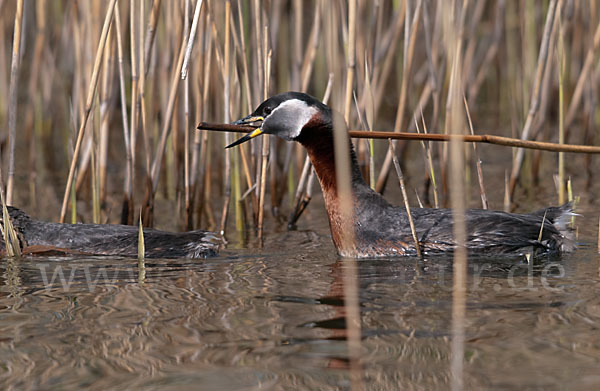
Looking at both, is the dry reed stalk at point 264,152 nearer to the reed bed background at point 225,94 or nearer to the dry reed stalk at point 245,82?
the reed bed background at point 225,94

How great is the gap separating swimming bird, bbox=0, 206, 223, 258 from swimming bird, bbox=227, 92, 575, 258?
2.31 ft

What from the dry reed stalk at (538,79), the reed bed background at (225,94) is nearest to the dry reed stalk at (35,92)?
the reed bed background at (225,94)

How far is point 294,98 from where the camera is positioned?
588 centimetres

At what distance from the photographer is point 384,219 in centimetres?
587

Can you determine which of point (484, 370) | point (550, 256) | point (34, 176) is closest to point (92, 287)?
point (484, 370)

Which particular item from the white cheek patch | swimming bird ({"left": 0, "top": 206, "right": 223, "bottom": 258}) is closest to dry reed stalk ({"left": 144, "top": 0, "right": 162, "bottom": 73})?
the white cheek patch

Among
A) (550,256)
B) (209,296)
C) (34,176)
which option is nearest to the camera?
(209,296)

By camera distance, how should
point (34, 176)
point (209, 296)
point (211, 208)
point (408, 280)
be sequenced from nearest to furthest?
point (209, 296)
point (408, 280)
point (211, 208)
point (34, 176)

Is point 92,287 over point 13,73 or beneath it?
beneath

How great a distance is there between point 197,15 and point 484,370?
101 inches

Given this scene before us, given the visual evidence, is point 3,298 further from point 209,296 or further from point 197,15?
point 197,15

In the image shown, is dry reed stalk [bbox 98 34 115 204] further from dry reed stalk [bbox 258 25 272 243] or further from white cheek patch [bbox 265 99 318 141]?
white cheek patch [bbox 265 99 318 141]

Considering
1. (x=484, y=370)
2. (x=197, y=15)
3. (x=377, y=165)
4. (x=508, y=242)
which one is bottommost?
(x=484, y=370)

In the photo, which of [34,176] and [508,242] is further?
[34,176]
